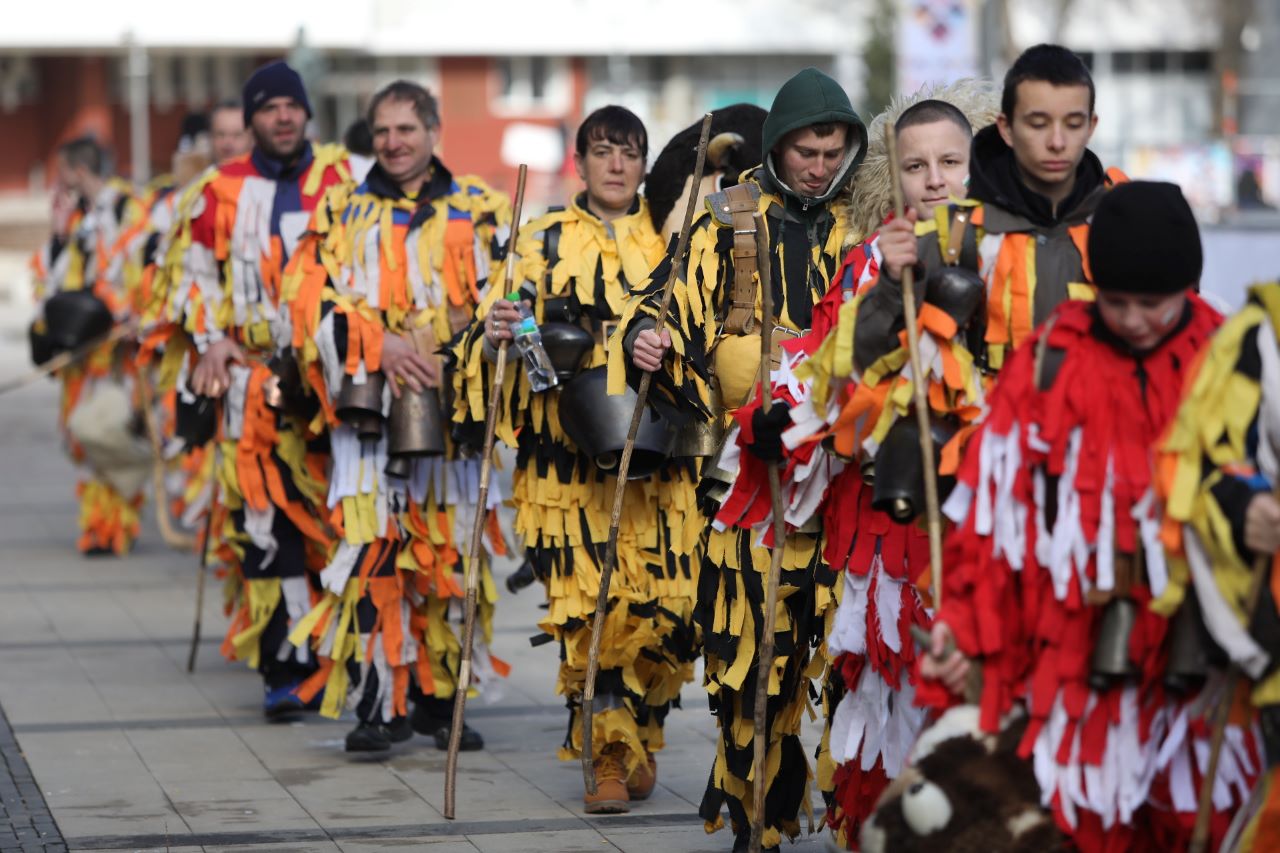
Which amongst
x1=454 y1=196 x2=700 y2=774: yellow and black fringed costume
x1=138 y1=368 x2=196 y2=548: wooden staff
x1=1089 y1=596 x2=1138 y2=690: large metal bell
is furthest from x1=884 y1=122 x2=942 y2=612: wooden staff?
x1=138 y1=368 x2=196 y2=548: wooden staff

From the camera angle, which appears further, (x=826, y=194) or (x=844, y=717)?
(x=826, y=194)

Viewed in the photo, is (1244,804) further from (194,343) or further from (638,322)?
(194,343)

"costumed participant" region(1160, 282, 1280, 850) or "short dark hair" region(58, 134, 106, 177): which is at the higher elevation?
"short dark hair" region(58, 134, 106, 177)

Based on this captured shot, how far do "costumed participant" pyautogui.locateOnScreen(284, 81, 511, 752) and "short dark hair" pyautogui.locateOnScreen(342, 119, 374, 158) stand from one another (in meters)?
2.62

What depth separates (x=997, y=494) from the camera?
14.5ft

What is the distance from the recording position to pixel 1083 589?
432 cm

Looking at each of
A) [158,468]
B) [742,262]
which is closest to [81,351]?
[158,468]

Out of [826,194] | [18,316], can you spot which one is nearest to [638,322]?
[826,194]

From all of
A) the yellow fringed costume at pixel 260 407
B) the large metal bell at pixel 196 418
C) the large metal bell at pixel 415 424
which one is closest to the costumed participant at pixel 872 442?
the large metal bell at pixel 415 424

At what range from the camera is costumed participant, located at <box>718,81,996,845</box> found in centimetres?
500

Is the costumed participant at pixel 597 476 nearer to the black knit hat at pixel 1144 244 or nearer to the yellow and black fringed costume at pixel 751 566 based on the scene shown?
the yellow and black fringed costume at pixel 751 566

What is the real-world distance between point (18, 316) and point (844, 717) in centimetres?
3059

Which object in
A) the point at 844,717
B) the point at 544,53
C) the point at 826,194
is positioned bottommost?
the point at 844,717

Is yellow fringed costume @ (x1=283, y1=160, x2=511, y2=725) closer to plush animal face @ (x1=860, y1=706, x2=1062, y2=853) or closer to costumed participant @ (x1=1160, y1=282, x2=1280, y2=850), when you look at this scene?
plush animal face @ (x1=860, y1=706, x2=1062, y2=853)
